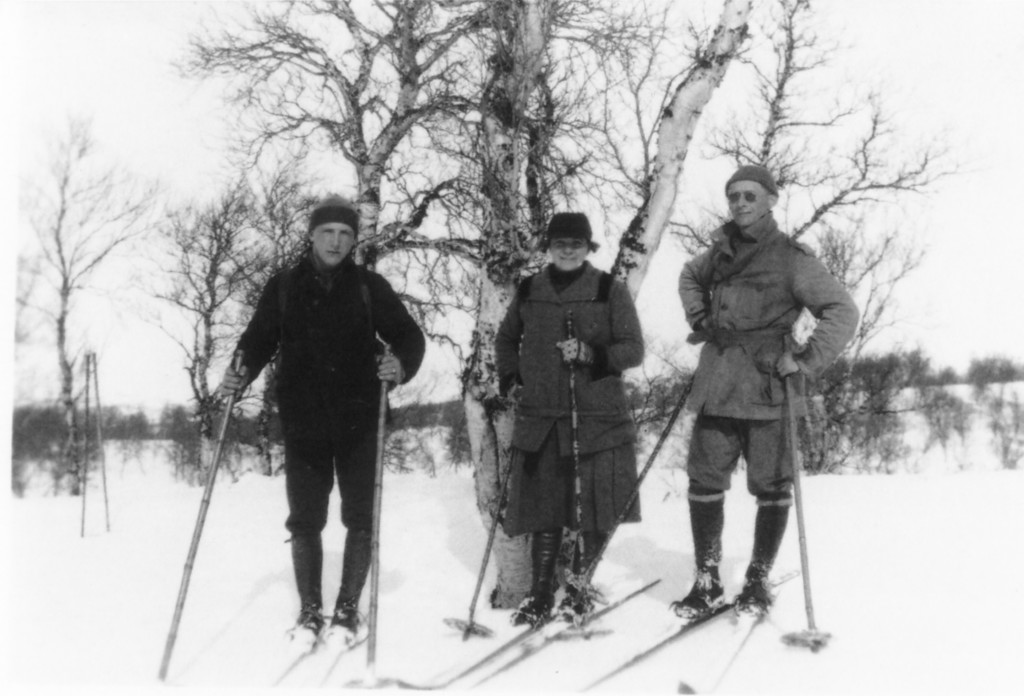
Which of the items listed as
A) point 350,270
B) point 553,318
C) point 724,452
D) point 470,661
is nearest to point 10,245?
point 350,270

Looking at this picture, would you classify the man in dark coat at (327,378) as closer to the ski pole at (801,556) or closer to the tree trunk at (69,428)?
the ski pole at (801,556)

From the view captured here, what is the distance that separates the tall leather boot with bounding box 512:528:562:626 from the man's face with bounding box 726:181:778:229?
1542mm

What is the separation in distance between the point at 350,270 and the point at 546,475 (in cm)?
120

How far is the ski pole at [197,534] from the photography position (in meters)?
2.72

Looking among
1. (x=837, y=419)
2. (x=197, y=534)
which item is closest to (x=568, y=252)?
(x=197, y=534)

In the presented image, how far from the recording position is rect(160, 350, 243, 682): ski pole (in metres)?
2.72

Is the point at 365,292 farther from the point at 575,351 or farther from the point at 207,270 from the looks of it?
the point at 207,270

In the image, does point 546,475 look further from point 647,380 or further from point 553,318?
point 647,380

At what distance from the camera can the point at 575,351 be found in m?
3.23

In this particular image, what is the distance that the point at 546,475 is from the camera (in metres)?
3.37

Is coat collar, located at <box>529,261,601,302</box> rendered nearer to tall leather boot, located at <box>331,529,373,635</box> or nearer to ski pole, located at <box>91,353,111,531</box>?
tall leather boot, located at <box>331,529,373,635</box>

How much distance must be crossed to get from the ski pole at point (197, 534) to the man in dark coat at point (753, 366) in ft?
6.20

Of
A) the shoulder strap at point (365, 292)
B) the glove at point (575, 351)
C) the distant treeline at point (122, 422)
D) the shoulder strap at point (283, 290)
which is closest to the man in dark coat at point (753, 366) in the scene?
the glove at point (575, 351)

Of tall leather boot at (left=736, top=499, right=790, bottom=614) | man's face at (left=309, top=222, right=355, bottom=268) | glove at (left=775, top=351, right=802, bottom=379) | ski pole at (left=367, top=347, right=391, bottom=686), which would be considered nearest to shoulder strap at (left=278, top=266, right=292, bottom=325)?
man's face at (left=309, top=222, right=355, bottom=268)
